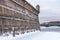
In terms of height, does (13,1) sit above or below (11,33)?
above

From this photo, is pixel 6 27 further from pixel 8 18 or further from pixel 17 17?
pixel 17 17

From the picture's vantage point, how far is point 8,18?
346 inches

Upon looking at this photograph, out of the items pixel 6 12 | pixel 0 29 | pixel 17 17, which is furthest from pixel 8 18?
pixel 17 17

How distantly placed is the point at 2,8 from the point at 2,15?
0.32m

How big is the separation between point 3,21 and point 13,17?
4.76 ft

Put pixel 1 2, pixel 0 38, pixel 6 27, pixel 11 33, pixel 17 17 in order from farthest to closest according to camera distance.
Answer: pixel 17 17 < pixel 11 33 < pixel 6 27 < pixel 1 2 < pixel 0 38

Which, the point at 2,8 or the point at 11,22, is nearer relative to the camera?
the point at 2,8

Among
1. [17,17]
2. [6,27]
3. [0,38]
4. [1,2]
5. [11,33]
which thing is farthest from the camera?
[17,17]

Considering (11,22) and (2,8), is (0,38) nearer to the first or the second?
(2,8)

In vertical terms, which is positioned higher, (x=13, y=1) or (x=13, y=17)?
(x=13, y=1)

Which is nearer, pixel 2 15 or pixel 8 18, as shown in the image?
pixel 2 15

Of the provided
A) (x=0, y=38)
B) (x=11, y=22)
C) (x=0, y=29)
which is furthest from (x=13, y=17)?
(x=0, y=38)

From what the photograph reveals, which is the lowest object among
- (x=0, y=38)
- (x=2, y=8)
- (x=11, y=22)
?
(x=0, y=38)

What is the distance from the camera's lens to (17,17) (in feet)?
34.1
